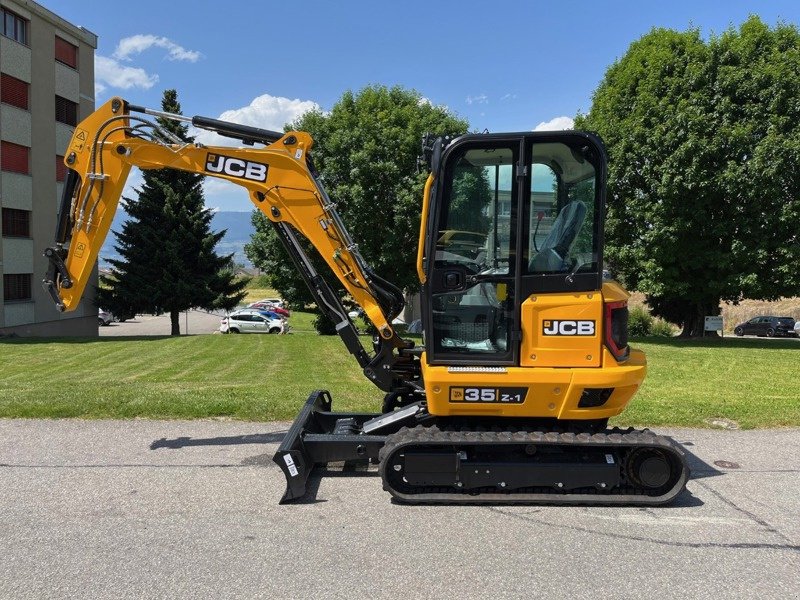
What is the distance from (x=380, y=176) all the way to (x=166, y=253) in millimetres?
12127

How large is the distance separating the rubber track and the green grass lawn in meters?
2.70

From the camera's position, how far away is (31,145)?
96.0 ft

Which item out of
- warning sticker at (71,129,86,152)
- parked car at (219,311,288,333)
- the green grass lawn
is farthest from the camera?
parked car at (219,311,288,333)

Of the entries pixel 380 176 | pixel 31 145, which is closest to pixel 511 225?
pixel 380 176

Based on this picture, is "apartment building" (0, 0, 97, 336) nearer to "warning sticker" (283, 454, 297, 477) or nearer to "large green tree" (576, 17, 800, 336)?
"large green tree" (576, 17, 800, 336)

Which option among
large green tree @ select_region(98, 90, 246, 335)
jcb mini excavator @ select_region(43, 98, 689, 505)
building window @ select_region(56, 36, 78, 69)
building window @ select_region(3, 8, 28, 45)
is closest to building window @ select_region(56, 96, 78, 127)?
building window @ select_region(56, 36, 78, 69)

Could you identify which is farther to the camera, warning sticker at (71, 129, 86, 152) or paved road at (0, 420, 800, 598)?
warning sticker at (71, 129, 86, 152)

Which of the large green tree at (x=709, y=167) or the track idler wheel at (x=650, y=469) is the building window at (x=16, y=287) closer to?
the large green tree at (x=709, y=167)

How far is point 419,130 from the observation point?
27.7 meters

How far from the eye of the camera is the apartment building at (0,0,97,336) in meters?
28.0

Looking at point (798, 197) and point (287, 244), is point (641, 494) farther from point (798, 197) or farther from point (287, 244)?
point (798, 197)

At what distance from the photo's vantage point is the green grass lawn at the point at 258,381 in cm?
816

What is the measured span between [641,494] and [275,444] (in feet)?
12.4

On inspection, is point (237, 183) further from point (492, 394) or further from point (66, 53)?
point (66, 53)
